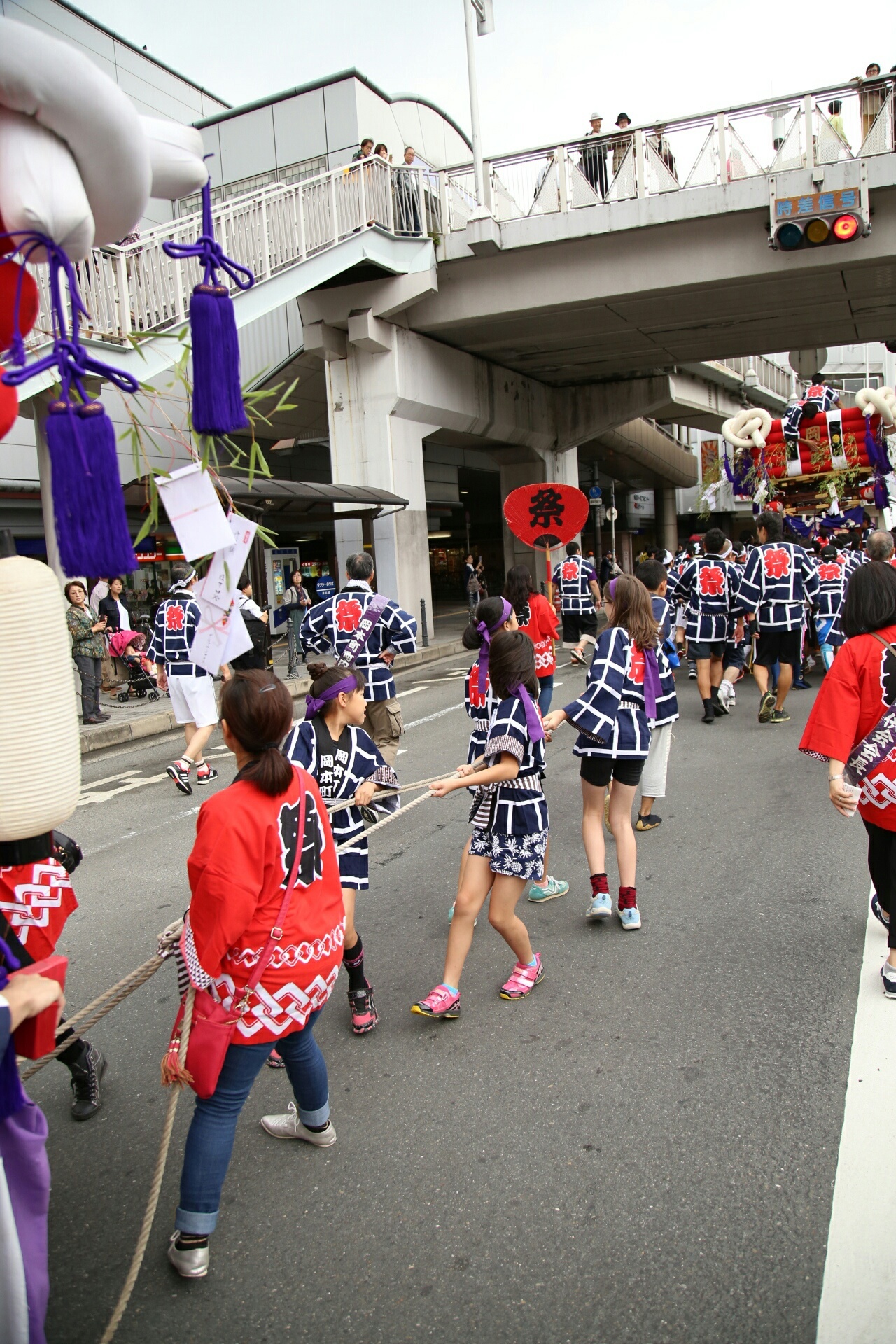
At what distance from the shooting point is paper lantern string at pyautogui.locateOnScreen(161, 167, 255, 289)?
91.7 inches

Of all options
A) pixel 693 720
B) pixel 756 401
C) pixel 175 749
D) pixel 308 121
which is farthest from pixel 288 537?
pixel 756 401

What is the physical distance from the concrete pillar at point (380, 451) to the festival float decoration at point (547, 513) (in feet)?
26.1

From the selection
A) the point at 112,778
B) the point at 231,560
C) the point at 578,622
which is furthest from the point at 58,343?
the point at 578,622

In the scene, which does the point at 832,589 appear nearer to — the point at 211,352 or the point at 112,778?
the point at 112,778

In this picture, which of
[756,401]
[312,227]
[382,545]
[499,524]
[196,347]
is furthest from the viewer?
[499,524]

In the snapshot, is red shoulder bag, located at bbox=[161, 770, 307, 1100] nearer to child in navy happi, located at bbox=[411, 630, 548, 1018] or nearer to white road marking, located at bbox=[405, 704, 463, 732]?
child in navy happi, located at bbox=[411, 630, 548, 1018]

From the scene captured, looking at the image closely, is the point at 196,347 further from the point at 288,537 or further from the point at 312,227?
the point at 288,537

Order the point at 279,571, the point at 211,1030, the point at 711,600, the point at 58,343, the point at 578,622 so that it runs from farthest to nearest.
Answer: the point at 279,571
the point at 578,622
the point at 711,600
the point at 211,1030
the point at 58,343

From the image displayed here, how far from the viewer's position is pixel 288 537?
22.2 meters

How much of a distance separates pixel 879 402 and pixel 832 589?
3.22 m

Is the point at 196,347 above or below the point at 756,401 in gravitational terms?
below

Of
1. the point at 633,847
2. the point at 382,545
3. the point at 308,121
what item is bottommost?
the point at 633,847

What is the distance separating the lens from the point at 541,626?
7254 mm

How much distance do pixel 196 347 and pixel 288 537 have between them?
66.6 feet
